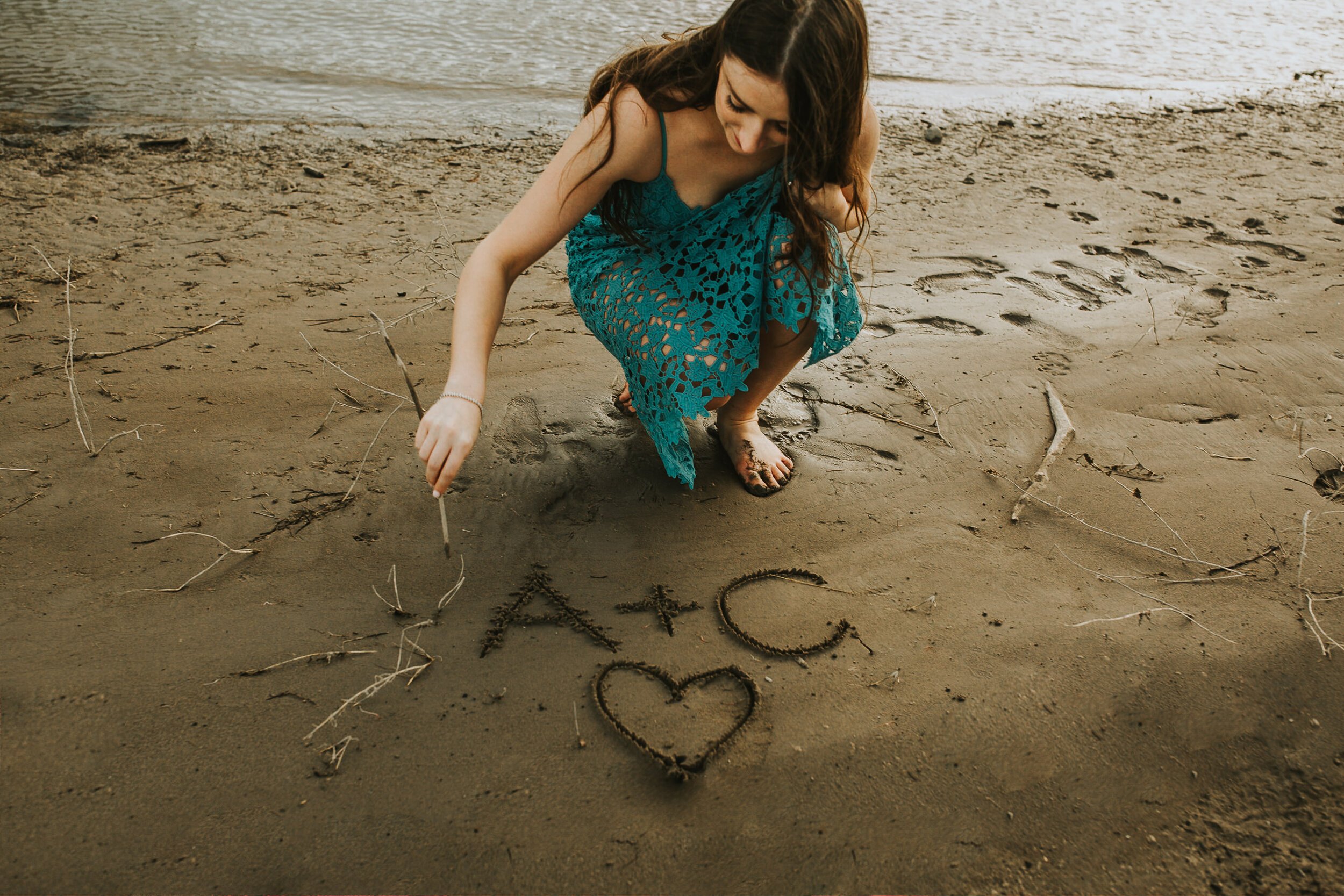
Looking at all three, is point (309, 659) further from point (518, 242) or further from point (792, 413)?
point (792, 413)

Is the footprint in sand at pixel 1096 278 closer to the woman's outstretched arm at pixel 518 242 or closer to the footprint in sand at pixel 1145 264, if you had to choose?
the footprint in sand at pixel 1145 264

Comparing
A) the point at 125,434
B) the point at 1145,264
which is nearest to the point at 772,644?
the point at 125,434

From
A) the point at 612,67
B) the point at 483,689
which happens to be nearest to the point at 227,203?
the point at 612,67

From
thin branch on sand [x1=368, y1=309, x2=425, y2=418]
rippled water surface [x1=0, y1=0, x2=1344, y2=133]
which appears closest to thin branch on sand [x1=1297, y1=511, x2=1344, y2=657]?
thin branch on sand [x1=368, y1=309, x2=425, y2=418]

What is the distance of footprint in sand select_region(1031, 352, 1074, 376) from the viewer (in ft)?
8.97

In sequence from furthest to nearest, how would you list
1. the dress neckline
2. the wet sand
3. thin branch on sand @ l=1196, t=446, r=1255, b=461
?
thin branch on sand @ l=1196, t=446, r=1255, b=461 < the dress neckline < the wet sand

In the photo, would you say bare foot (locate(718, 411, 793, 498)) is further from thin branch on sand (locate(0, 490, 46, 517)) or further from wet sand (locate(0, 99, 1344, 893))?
→ thin branch on sand (locate(0, 490, 46, 517))

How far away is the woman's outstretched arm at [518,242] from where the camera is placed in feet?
4.79

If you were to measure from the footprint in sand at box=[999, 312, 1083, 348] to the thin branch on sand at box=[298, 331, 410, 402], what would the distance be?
209 centimetres

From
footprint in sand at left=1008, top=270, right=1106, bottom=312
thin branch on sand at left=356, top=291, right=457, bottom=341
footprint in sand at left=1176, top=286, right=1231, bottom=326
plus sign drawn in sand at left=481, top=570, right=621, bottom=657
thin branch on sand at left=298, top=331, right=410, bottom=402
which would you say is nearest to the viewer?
plus sign drawn in sand at left=481, top=570, right=621, bottom=657

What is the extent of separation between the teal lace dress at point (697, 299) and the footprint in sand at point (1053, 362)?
39.0 inches

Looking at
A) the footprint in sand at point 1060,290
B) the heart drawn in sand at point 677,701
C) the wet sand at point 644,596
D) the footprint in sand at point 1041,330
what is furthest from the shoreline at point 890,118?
the heart drawn in sand at point 677,701

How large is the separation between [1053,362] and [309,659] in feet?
7.77

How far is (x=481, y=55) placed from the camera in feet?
20.8
